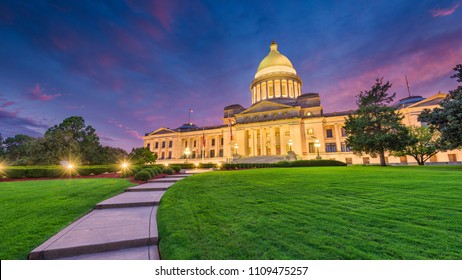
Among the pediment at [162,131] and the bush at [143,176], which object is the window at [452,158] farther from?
the pediment at [162,131]

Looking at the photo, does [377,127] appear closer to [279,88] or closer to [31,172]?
[279,88]

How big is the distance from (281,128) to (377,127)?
25085mm


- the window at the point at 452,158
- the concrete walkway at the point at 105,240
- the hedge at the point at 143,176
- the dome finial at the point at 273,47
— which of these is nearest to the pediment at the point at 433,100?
the window at the point at 452,158

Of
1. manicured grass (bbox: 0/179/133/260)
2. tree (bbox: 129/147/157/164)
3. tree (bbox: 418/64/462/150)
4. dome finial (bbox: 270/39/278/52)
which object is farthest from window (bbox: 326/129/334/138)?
manicured grass (bbox: 0/179/133/260)

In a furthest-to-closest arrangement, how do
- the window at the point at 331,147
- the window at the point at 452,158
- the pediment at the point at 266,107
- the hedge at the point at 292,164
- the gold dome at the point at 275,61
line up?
the gold dome at the point at 275,61
the pediment at the point at 266,107
the window at the point at 331,147
the window at the point at 452,158
the hedge at the point at 292,164

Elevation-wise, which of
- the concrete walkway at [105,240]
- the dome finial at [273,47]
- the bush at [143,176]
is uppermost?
the dome finial at [273,47]

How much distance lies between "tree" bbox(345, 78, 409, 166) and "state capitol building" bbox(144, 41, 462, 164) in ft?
47.3

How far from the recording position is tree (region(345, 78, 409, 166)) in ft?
86.5

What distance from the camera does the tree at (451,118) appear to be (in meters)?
16.9

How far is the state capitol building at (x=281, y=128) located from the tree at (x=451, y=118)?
Answer: 23490 mm

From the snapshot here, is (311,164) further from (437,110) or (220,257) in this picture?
(220,257)

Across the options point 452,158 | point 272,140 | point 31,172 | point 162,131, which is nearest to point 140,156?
point 31,172
